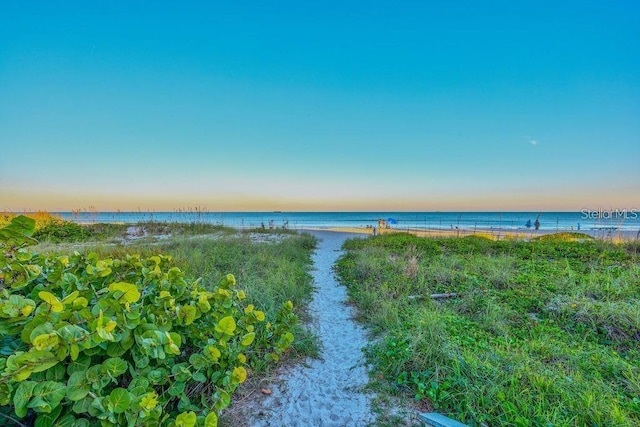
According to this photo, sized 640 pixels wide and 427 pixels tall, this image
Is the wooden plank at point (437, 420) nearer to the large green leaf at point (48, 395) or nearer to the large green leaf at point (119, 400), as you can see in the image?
the large green leaf at point (119, 400)

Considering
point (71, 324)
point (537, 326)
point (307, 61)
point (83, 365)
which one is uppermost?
point (307, 61)

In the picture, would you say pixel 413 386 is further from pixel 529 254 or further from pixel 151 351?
pixel 529 254

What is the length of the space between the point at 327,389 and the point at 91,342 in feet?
8.64

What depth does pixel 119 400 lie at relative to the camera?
4.18 ft

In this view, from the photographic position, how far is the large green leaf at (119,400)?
4.13ft

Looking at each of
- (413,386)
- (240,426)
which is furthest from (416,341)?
(240,426)

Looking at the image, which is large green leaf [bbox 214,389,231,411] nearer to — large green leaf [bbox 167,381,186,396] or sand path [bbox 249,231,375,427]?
large green leaf [bbox 167,381,186,396]

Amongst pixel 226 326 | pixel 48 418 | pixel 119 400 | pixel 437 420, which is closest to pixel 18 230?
pixel 48 418

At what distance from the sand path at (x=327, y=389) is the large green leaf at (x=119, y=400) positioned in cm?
172

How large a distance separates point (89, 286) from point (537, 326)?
540cm

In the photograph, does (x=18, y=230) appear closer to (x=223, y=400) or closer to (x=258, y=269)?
(x=223, y=400)

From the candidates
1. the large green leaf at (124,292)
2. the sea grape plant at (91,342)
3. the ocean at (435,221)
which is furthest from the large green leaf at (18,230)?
the ocean at (435,221)

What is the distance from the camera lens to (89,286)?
1825mm

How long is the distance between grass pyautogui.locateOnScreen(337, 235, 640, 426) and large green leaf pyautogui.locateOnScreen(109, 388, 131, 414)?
8.45 feet
